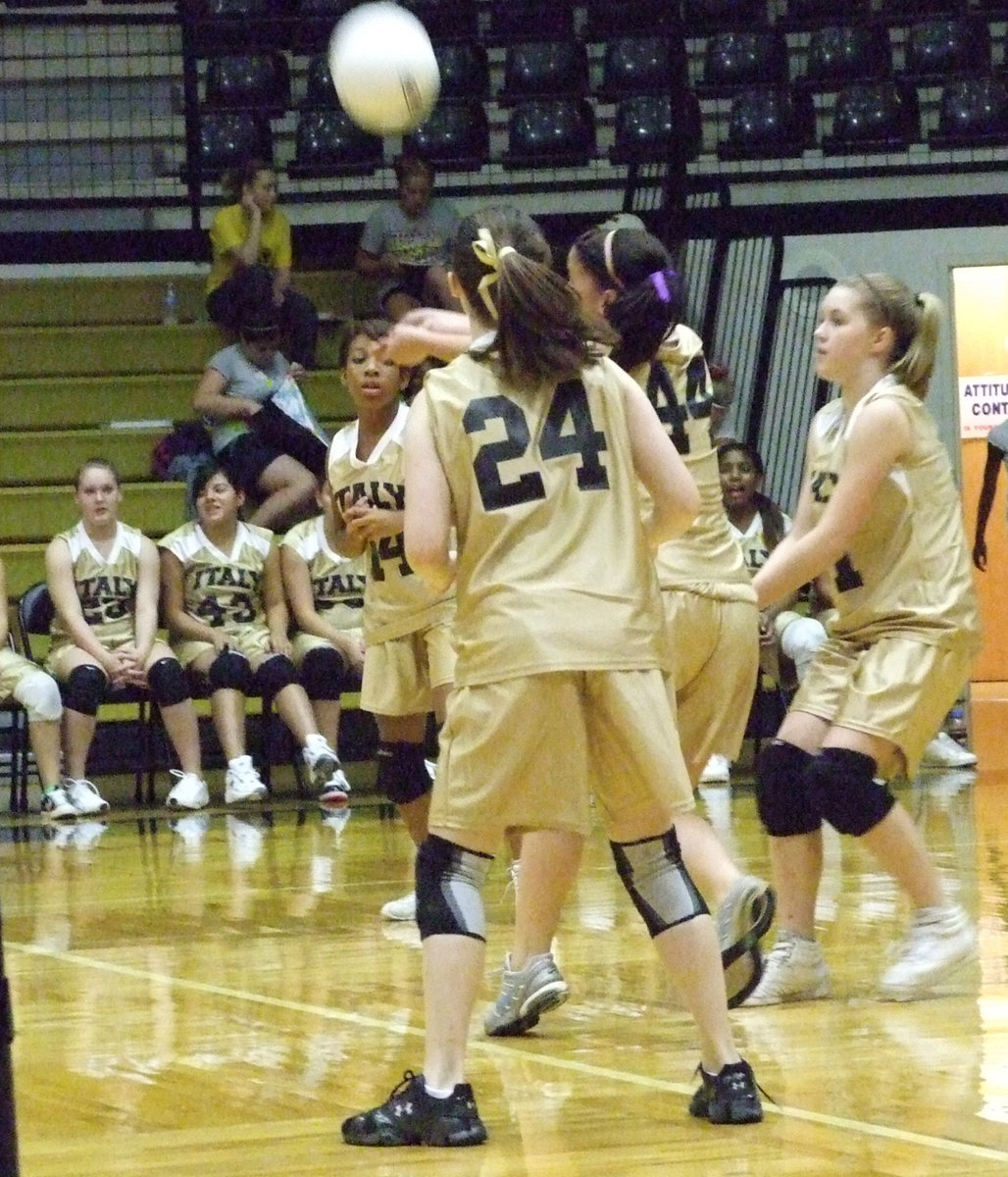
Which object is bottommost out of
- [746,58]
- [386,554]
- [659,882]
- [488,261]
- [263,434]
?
[659,882]

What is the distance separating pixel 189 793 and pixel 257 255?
3815 millimetres

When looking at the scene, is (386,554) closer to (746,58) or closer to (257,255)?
(257,255)

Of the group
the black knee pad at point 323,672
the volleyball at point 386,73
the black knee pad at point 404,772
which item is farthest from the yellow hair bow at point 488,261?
the black knee pad at point 323,672

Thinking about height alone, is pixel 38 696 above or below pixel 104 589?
below

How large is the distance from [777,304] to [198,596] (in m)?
4.04

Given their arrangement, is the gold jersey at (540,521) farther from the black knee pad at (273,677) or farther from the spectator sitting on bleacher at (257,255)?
the spectator sitting on bleacher at (257,255)

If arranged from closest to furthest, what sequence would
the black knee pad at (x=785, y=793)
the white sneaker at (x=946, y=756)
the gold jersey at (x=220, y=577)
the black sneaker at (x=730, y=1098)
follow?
the black sneaker at (x=730, y=1098) → the black knee pad at (x=785, y=793) → the gold jersey at (x=220, y=577) → the white sneaker at (x=946, y=756)

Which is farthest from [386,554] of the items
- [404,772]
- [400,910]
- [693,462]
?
[693,462]

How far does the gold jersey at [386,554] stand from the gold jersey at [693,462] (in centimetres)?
106

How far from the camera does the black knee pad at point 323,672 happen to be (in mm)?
10148

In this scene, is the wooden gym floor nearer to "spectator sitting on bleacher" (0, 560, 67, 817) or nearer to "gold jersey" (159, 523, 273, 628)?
"spectator sitting on bleacher" (0, 560, 67, 817)

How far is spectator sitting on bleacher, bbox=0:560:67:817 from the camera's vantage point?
9562 mm

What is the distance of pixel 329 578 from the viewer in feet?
34.4

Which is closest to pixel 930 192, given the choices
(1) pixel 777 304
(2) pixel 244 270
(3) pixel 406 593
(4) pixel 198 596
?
(1) pixel 777 304
